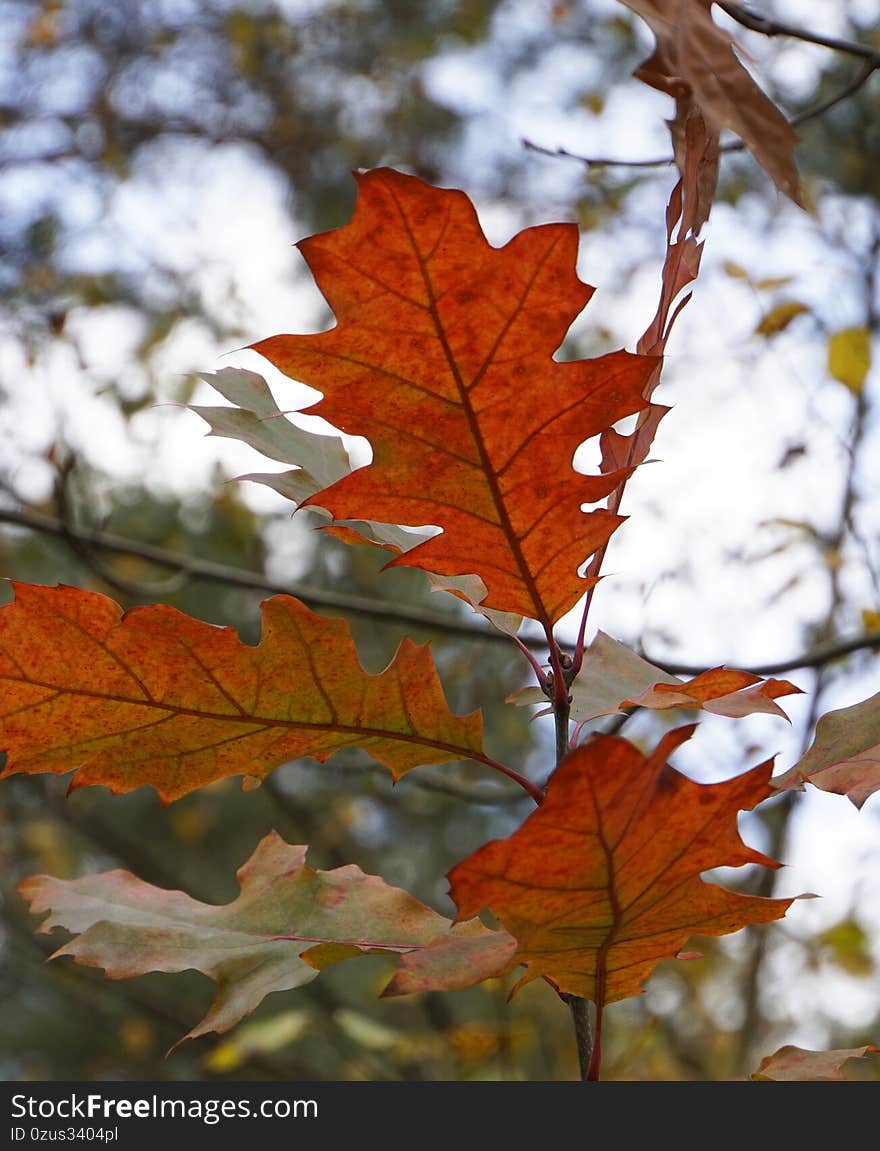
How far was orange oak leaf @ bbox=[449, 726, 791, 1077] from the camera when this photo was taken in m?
0.48

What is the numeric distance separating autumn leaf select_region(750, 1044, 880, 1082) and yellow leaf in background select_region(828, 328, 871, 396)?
3.94 ft

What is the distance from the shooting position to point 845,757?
67 cm

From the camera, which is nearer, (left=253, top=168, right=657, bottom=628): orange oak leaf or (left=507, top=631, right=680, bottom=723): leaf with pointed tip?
(left=253, top=168, right=657, bottom=628): orange oak leaf

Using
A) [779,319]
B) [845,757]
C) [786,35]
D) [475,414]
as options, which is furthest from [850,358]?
[475,414]

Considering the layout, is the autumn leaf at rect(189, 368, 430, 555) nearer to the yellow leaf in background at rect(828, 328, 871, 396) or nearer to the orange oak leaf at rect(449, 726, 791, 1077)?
the orange oak leaf at rect(449, 726, 791, 1077)

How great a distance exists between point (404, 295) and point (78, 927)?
1.69 feet

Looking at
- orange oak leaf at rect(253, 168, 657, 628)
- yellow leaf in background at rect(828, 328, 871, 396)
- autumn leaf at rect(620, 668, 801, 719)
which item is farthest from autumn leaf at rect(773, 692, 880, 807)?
yellow leaf in background at rect(828, 328, 871, 396)

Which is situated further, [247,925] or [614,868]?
[247,925]

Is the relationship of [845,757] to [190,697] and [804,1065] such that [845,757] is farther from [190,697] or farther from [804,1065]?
[190,697]

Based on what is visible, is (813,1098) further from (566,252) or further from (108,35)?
(108,35)

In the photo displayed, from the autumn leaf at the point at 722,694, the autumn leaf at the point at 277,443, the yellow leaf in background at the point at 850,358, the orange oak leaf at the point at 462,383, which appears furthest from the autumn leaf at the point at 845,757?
the yellow leaf in background at the point at 850,358

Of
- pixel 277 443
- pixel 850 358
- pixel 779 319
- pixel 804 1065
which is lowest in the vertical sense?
pixel 804 1065

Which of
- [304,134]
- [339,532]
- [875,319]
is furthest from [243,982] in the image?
[304,134]

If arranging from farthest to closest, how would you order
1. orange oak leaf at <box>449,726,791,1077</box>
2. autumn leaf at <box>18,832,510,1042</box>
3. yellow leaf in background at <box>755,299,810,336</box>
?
yellow leaf in background at <box>755,299,810,336</box>
autumn leaf at <box>18,832,510,1042</box>
orange oak leaf at <box>449,726,791,1077</box>
